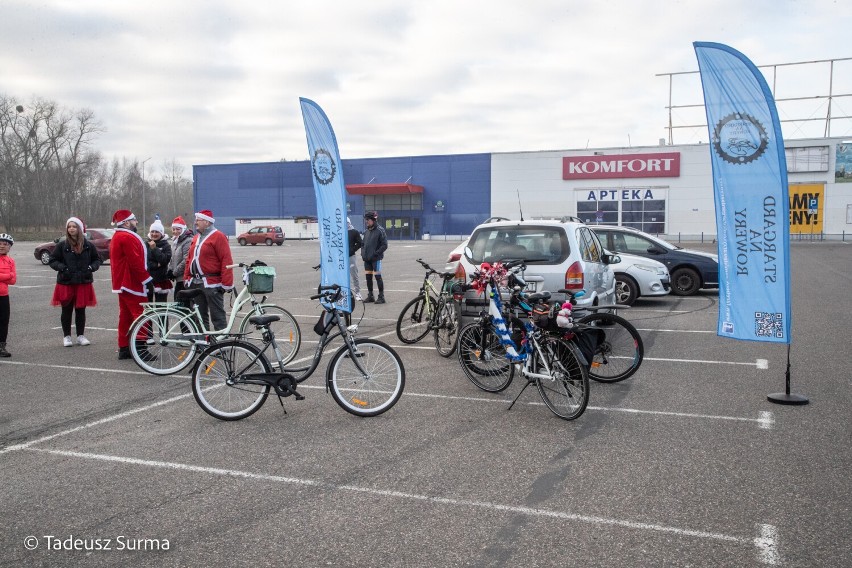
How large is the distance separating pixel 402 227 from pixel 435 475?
206 ft

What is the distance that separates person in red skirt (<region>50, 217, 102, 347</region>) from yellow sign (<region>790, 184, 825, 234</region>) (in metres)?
55.0

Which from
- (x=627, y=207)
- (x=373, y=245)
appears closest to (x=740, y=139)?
(x=373, y=245)

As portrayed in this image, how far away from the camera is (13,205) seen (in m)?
70.8

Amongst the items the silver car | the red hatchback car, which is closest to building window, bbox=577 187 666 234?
the red hatchback car

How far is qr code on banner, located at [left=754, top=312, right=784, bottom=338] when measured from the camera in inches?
266

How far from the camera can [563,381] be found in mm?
6109

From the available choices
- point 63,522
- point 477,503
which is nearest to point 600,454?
point 477,503

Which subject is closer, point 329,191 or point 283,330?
point 283,330

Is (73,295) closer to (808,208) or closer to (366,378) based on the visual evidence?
(366,378)

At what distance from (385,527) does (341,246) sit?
5806 millimetres

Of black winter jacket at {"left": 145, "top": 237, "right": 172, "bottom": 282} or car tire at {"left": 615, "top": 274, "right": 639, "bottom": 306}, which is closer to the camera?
black winter jacket at {"left": 145, "top": 237, "right": 172, "bottom": 282}

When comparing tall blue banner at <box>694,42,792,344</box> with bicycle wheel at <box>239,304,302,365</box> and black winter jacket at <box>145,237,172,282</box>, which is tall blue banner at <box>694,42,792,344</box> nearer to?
bicycle wheel at <box>239,304,302,365</box>

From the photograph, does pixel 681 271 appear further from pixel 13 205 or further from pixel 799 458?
pixel 13 205

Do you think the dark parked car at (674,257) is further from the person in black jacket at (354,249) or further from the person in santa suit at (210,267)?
the person in santa suit at (210,267)
